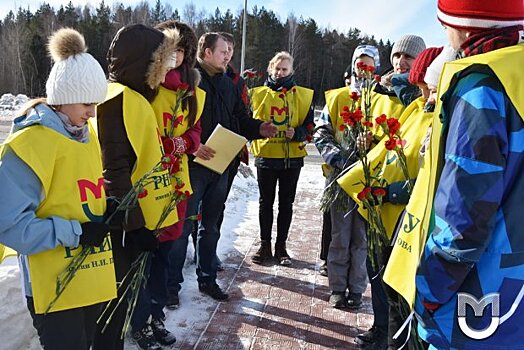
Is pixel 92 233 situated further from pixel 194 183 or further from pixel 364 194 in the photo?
pixel 194 183

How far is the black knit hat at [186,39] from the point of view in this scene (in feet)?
10.5

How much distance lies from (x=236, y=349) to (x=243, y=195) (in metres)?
4.53

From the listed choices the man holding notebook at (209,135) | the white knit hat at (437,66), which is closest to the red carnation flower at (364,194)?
the white knit hat at (437,66)

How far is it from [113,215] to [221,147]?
170 centimetres

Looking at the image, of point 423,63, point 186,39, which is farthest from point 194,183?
point 423,63

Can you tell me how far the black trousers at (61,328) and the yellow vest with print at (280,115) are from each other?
9.46ft

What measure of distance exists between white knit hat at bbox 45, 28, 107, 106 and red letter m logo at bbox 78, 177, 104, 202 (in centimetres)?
36

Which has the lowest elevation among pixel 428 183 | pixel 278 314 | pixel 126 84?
pixel 278 314

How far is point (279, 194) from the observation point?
4918 mm

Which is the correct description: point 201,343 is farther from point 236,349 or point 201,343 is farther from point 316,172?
point 316,172

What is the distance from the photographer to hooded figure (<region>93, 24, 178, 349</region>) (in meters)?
2.48

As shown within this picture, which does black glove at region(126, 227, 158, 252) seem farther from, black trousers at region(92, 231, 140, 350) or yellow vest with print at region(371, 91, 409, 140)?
yellow vest with print at region(371, 91, 409, 140)

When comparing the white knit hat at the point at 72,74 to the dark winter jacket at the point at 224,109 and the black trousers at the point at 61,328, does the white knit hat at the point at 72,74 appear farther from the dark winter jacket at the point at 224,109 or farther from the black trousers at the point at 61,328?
the dark winter jacket at the point at 224,109

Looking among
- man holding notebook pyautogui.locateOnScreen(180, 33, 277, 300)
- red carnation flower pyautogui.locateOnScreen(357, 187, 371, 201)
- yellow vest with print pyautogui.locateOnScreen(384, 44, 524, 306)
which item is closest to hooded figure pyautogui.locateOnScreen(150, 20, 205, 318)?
man holding notebook pyautogui.locateOnScreen(180, 33, 277, 300)
